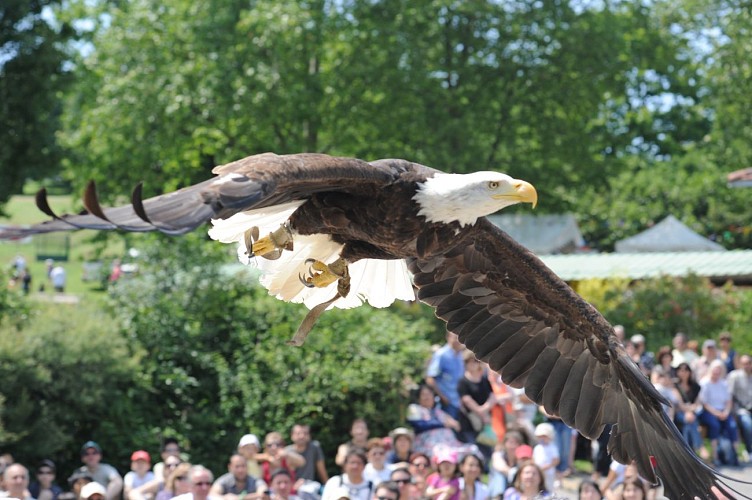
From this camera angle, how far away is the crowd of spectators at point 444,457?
24.3 feet

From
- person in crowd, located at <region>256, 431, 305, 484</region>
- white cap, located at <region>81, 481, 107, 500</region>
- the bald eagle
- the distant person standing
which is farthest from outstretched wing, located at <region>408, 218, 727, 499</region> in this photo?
the distant person standing

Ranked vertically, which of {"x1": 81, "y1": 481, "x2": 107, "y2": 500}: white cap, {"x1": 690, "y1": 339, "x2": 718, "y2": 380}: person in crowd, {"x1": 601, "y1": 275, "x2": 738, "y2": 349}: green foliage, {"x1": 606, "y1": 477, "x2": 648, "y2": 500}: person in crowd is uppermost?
{"x1": 601, "y1": 275, "x2": 738, "y2": 349}: green foliage

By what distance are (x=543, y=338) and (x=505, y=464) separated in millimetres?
2213

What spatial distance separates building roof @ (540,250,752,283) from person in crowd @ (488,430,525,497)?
27.2 feet

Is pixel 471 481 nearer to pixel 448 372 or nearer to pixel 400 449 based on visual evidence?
pixel 400 449

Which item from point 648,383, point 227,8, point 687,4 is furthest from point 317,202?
→ point 687,4

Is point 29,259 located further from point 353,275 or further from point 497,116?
point 353,275

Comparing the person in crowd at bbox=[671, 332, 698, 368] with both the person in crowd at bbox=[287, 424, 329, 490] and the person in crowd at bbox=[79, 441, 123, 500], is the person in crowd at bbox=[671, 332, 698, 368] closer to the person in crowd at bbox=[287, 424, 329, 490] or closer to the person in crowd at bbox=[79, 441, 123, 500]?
the person in crowd at bbox=[287, 424, 329, 490]

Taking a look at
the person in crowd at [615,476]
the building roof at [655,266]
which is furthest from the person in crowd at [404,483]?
the building roof at [655,266]

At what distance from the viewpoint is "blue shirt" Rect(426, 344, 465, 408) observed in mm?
9711

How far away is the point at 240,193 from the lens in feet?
13.7

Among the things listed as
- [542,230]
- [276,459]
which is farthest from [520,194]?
[542,230]

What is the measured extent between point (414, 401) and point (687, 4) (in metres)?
16.0

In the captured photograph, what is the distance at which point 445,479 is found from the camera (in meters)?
7.77
